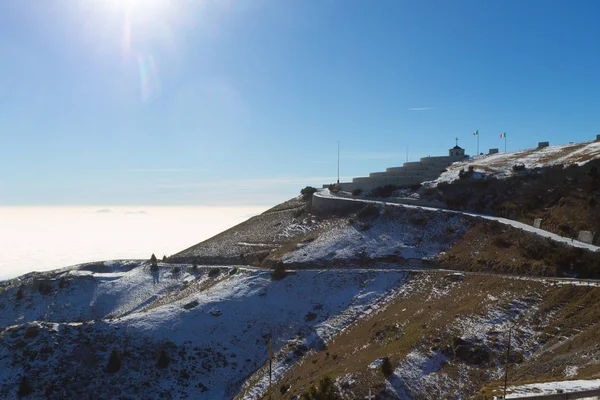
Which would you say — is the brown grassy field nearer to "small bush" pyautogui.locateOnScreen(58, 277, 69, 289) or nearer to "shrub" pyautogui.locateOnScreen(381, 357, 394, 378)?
"shrub" pyautogui.locateOnScreen(381, 357, 394, 378)

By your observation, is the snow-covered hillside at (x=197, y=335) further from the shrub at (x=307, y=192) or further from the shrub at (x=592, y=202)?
the shrub at (x=307, y=192)

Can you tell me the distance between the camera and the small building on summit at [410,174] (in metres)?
77.7

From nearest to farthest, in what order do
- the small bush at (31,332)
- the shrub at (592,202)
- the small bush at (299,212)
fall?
the small bush at (31,332), the shrub at (592,202), the small bush at (299,212)

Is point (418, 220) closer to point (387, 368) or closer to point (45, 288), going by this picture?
point (387, 368)

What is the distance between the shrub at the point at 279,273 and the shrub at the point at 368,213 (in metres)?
16.2

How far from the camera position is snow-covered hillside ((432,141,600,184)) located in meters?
65.1

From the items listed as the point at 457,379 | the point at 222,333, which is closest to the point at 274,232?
the point at 222,333

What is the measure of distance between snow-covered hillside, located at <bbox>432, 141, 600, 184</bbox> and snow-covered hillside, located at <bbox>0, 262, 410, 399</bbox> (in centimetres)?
3686

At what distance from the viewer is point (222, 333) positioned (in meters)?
36.7

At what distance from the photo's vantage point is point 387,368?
23.3 meters

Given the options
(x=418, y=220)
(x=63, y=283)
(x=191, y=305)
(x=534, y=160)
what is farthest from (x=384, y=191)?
(x=63, y=283)

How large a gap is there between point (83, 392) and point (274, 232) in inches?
1624

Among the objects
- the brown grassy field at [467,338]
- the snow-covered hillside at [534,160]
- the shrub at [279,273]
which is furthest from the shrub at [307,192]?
the brown grassy field at [467,338]

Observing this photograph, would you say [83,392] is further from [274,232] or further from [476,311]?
A: [274,232]
